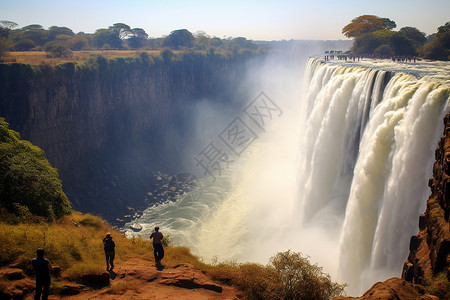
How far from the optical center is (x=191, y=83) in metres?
51.6

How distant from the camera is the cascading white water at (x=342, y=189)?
1190 centimetres

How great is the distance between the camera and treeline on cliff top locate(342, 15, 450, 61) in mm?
28625

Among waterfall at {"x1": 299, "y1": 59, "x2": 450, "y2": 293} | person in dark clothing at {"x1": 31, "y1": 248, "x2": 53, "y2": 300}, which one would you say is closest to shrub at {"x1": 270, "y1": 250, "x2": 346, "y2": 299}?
waterfall at {"x1": 299, "y1": 59, "x2": 450, "y2": 293}

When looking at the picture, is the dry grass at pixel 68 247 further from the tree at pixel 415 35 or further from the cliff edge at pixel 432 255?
the tree at pixel 415 35

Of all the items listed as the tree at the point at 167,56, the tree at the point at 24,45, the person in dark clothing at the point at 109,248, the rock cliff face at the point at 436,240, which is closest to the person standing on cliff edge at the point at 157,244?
the person in dark clothing at the point at 109,248

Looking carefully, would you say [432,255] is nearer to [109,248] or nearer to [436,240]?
[436,240]

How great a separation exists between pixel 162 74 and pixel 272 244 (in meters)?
30.6

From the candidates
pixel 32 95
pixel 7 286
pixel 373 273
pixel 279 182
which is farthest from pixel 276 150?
pixel 7 286

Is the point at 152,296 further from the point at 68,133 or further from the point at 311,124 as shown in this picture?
the point at 68,133

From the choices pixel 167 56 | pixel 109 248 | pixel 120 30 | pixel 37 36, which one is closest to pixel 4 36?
pixel 37 36

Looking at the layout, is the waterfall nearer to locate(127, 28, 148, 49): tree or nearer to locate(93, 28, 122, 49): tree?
locate(93, 28, 122, 49): tree

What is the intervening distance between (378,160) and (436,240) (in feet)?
19.7

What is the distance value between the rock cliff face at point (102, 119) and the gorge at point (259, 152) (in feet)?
0.40

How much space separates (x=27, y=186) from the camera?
13.3 metres
